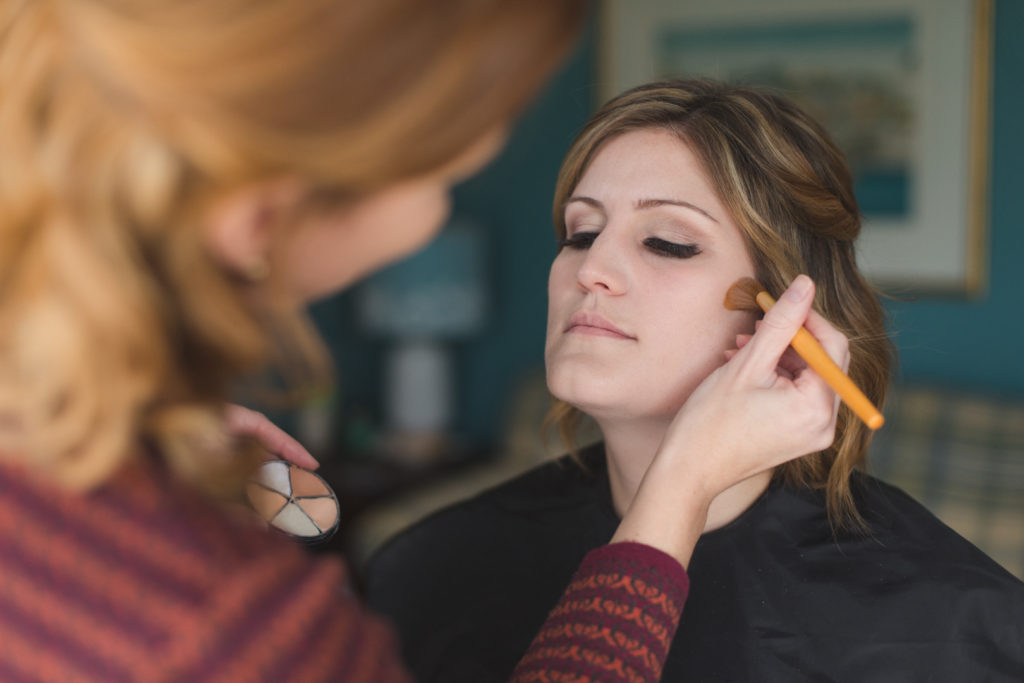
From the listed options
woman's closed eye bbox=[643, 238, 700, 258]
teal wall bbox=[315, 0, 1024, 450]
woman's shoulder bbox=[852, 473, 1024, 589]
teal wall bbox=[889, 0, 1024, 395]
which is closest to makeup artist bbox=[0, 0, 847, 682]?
woman's closed eye bbox=[643, 238, 700, 258]

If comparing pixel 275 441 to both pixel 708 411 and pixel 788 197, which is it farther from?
pixel 788 197

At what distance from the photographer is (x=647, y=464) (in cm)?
117

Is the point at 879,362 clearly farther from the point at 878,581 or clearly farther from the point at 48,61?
the point at 48,61

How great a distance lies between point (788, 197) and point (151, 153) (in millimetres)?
828

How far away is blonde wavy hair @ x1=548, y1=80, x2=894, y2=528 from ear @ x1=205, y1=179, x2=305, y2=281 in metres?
0.67

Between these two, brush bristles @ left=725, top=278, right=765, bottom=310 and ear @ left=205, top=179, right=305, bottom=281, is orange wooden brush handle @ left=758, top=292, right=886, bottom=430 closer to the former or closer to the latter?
brush bristles @ left=725, top=278, right=765, bottom=310

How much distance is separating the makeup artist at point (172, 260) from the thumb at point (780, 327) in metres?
0.42

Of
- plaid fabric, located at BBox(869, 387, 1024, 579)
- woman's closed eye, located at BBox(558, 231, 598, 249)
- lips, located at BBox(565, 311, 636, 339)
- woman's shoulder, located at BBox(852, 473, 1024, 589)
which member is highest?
woman's closed eye, located at BBox(558, 231, 598, 249)

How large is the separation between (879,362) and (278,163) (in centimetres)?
92

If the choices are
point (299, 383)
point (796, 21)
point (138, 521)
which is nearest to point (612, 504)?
point (299, 383)

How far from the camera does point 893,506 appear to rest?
3.70 ft

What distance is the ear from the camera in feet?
1.87

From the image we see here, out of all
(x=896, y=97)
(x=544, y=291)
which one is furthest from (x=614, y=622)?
(x=544, y=291)

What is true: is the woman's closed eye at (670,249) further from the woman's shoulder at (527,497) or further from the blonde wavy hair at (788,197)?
the woman's shoulder at (527,497)
